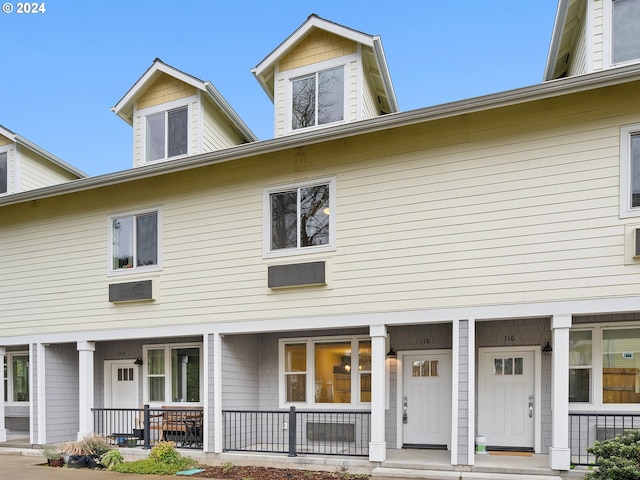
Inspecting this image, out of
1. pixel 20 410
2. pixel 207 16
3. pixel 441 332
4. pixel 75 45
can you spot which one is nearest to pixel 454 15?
pixel 207 16

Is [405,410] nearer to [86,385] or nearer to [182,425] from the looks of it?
[182,425]

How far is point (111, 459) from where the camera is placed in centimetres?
984

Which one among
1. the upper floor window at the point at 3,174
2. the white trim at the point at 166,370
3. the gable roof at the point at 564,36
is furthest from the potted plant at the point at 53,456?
the gable roof at the point at 564,36

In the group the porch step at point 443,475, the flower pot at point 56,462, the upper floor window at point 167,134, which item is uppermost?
the upper floor window at point 167,134

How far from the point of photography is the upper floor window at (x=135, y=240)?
36.9ft

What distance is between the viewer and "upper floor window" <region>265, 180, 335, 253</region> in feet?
32.1

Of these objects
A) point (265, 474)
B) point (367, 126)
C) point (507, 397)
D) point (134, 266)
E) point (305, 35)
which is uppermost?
point (305, 35)

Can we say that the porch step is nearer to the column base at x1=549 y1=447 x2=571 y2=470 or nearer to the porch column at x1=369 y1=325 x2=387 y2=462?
the column base at x1=549 y1=447 x2=571 y2=470

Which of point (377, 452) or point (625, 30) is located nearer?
point (625, 30)

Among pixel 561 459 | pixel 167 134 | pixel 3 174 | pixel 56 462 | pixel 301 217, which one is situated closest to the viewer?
pixel 561 459

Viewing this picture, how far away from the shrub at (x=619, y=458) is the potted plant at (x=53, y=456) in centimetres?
939

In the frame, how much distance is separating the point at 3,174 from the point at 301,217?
30.1ft

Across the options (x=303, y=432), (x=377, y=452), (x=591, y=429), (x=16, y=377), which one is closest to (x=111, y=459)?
(x=303, y=432)

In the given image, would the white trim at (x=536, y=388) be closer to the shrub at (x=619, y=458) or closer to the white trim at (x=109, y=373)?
the shrub at (x=619, y=458)
